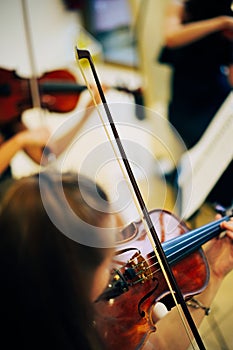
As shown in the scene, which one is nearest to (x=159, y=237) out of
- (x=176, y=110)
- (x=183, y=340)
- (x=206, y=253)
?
(x=206, y=253)

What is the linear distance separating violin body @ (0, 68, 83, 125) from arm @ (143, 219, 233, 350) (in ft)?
1.69

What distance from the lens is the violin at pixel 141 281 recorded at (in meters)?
0.71

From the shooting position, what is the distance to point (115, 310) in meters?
0.72

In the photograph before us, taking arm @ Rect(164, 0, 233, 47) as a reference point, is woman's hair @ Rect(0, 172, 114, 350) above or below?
below

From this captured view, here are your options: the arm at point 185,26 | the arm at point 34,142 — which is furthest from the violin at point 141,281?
the arm at point 185,26

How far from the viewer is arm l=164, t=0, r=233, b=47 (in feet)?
3.51

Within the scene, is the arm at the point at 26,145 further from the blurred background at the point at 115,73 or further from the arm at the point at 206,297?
the arm at the point at 206,297

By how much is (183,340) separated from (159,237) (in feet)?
0.80

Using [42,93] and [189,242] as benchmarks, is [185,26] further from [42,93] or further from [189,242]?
[189,242]

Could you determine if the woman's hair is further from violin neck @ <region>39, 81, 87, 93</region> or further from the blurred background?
violin neck @ <region>39, 81, 87, 93</region>

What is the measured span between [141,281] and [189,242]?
0.49 ft

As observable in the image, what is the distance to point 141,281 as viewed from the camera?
2.39ft

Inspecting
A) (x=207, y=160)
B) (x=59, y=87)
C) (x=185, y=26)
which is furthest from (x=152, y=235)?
(x=185, y=26)

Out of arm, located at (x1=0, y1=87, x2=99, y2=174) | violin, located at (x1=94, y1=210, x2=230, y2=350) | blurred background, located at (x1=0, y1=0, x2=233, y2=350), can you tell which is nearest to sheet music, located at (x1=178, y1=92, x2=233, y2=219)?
blurred background, located at (x1=0, y1=0, x2=233, y2=350)
